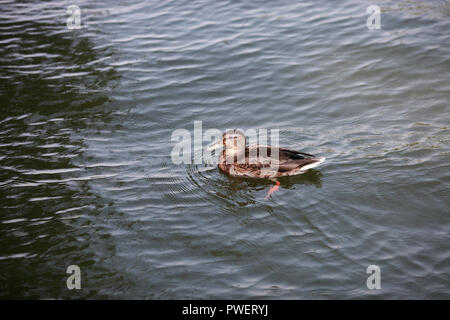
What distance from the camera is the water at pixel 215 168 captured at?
212 inches

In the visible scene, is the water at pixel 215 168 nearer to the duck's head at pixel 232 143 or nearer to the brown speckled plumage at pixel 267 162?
the brown speckled plumage at pixel 267 162

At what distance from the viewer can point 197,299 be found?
508 centimetres

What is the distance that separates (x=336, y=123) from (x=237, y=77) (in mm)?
2655

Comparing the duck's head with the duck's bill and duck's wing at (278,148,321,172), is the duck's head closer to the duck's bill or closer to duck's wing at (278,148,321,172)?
the duck's bill

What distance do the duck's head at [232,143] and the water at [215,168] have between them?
1.39 feet

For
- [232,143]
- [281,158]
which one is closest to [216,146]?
[232,143]

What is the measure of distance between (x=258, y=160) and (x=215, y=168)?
84cm

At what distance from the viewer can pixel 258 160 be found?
7.21m

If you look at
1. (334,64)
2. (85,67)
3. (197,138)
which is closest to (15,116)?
(85,67)

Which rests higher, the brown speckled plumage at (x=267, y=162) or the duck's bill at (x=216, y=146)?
the duck's bill at (x=216, y=146)

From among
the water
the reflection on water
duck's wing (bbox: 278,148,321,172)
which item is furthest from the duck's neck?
the reflection on water

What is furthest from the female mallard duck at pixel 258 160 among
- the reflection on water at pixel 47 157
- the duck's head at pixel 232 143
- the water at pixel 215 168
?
the reflection on water at pixel 47 157

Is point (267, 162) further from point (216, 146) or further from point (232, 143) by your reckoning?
point (216, 146)

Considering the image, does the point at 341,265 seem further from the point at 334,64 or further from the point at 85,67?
the point at 85,67
